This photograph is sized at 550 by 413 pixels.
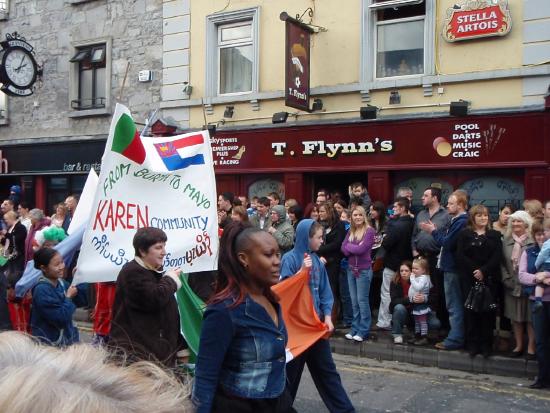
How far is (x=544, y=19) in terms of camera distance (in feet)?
34.8

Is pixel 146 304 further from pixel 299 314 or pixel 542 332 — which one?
pixel 542 332

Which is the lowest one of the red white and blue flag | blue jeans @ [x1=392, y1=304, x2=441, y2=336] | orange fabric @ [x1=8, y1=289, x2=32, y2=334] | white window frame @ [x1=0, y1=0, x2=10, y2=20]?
blue jeans @ [x1=392, y1=304, x2=441, y2=336]

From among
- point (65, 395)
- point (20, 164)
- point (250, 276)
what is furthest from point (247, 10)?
point (65, 395)

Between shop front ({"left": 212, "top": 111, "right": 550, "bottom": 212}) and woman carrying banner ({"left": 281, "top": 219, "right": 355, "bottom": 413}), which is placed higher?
shop front ({"left": 212, "top": 111, "right": 550, "bottom": 212})

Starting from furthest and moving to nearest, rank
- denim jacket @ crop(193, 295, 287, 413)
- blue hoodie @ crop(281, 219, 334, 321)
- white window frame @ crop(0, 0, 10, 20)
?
white window frame @ crop(0, 0, 10, 20)
blue hoodie @ crop(281, 219, 334, 321)
denim jacket @ crop(193, 295, 287, 413)

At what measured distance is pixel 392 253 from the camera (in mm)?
9422

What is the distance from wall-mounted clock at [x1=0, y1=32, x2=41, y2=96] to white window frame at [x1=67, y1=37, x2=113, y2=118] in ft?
3.19

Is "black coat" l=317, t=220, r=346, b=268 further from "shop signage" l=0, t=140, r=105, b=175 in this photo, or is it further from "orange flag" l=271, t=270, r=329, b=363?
"shop signage" l=0, t=140, r=105, b=175

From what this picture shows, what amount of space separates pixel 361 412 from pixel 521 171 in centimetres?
626

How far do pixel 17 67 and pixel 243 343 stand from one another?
15007 millimetres

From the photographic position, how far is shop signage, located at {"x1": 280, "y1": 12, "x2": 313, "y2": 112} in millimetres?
12148

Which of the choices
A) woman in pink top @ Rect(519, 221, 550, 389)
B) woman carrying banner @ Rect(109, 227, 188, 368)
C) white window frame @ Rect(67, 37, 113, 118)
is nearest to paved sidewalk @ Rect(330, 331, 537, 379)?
woman in pink top @ Rect(519, 221, 550, 389)

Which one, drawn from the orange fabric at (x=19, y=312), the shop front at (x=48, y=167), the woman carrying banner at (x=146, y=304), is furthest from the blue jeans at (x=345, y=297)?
the shop front at (x=48, y=167)

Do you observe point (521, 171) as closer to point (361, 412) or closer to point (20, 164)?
point (361, 412)
